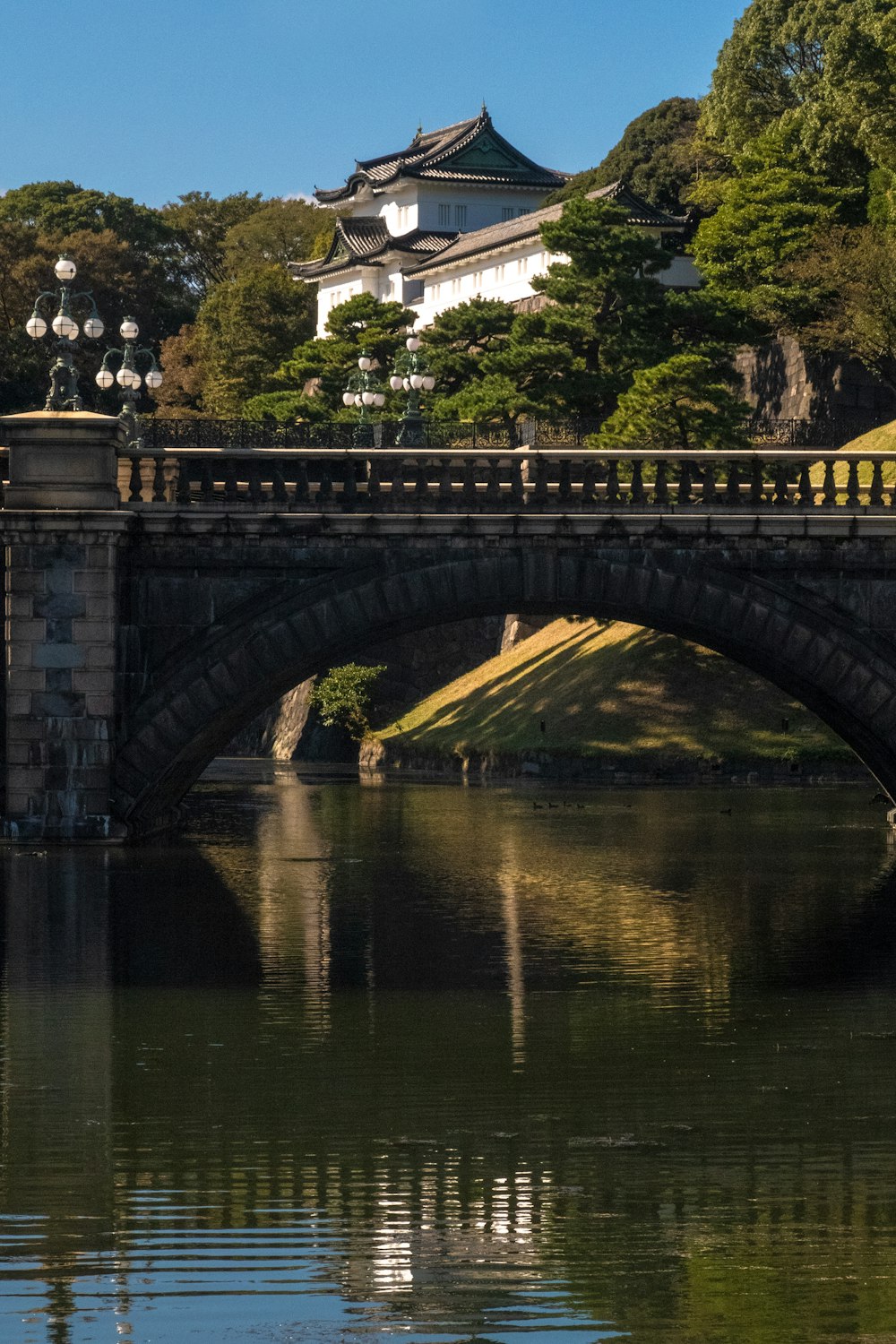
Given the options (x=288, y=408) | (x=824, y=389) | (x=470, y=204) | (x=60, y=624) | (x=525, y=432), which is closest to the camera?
(x=60, y=624)

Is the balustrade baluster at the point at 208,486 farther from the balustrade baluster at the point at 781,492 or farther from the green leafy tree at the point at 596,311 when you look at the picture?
the green leafy tree at the point at 596,311

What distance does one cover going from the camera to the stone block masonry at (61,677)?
127 ft

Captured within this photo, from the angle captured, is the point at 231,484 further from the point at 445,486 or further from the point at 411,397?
the point at 411,397

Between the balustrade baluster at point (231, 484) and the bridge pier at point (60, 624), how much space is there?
2052 mm

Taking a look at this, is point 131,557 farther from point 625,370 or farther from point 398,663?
point 398,663

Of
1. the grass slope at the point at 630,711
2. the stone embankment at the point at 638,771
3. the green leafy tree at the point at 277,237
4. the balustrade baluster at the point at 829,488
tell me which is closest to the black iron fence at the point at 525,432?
the grass slope at the point at 630,711

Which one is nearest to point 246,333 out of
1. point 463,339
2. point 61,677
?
point 463,339

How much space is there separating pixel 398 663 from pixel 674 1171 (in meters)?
77.3

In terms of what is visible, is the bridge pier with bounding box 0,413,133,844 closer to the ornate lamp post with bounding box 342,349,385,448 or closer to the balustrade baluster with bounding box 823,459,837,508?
the ornate lamp post with bounding box 342,349,385,448

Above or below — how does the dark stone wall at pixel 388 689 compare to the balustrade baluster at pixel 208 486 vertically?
below

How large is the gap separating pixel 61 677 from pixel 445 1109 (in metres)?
22.1

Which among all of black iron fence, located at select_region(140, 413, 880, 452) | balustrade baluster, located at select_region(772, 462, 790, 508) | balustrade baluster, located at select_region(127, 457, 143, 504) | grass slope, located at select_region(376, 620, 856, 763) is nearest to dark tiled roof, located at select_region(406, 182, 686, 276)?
black iron fence, located at select_region(140, 413, 880, 452)

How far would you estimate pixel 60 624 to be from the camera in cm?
3872

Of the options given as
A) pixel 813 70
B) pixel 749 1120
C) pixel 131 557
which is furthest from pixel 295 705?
pixel 749 1120
